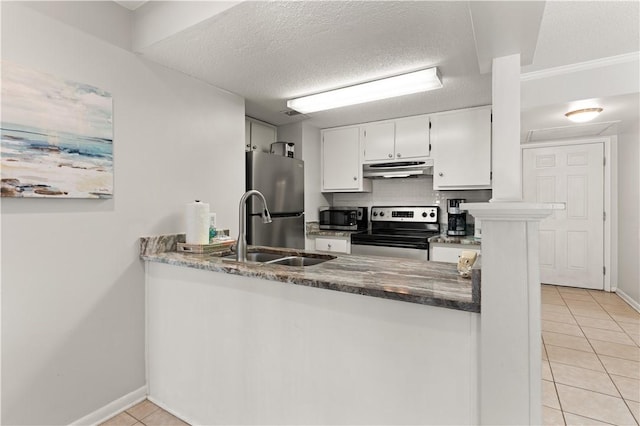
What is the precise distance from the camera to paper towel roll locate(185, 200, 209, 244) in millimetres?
2115

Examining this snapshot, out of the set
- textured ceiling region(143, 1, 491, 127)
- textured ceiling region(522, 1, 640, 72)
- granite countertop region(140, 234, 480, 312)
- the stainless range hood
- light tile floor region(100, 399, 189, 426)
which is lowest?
light tile floor region(100, 399, 189, 426)

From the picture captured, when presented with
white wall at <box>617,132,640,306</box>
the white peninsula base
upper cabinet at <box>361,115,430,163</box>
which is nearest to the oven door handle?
upper cabinet at <box>361,115,430,163</box>

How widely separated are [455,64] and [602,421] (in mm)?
2335

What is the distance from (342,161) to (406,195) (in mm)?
922

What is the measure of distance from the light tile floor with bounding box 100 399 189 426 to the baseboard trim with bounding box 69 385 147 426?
0.09 ft

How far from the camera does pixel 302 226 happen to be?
11.9 feet

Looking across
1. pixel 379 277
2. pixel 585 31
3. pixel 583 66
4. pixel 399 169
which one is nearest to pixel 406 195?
pixel 399 169

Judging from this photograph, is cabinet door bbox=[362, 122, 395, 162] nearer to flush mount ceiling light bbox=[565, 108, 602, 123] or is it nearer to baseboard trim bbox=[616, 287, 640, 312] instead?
flush mount ceiling light bbox=[565, 108, 602, 123]

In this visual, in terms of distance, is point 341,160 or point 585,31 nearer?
point 585,31

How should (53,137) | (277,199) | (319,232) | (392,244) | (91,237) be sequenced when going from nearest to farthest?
(53,137) < (91,237) < (277,199) < (392,244) < (319,232)

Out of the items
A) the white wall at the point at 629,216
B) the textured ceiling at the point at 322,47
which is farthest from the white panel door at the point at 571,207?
the textured ceiling at the point at 322,47

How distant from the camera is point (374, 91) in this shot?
98.5 inches

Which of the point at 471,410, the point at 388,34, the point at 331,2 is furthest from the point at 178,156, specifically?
the point at 471,410

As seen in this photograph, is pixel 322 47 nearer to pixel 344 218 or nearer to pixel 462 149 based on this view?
pixel 462 149
